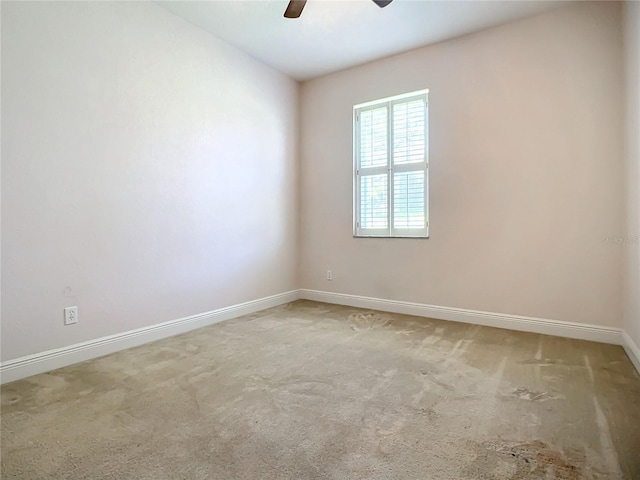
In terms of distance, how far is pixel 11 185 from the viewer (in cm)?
208

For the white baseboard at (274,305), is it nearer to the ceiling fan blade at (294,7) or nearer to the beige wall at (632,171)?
the beige wall at (632,171)

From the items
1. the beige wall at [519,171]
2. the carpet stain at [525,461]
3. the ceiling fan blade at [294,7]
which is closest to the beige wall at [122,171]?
the ceiling fan blade at [294,7]

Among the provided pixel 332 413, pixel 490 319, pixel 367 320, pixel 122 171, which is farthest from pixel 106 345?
pixel 490 319

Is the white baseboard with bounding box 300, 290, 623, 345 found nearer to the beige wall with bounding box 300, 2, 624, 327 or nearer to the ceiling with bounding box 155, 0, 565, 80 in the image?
the beige wall with bounding box 300, 2, 624, 327

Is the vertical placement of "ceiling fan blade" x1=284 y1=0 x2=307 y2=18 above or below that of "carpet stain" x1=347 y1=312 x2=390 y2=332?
above

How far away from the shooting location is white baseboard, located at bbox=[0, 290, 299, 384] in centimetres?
211

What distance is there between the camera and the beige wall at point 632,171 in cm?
227

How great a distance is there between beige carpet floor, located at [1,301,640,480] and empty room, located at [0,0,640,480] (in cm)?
1

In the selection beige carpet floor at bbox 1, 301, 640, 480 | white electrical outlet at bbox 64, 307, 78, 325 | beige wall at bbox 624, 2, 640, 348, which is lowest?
beige carpet floor at bbox 1, 301, 640, 480

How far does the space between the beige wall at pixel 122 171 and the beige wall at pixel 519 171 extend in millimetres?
1527

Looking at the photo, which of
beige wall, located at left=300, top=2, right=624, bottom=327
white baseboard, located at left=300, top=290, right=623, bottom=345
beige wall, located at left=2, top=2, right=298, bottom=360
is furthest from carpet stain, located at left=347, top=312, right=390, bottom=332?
beige wall, located at left=2, top=2, right=298, bottom=360

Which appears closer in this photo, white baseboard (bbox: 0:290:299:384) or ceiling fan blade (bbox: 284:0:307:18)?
white baseboard (bbox: 0:290:299:384)

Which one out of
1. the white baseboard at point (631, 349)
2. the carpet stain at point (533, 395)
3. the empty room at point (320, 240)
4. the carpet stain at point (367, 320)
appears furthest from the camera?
the carpet stain at point (367, 320)

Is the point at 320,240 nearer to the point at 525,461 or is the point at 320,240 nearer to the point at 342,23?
the point at 342,23
